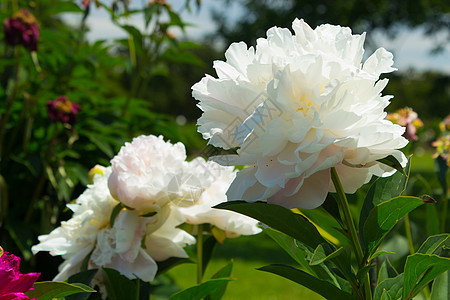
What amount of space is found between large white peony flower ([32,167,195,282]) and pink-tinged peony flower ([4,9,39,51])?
3.61ft

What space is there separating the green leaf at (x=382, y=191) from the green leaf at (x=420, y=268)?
105mm

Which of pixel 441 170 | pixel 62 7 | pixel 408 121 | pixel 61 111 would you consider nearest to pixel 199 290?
pixel 441 170

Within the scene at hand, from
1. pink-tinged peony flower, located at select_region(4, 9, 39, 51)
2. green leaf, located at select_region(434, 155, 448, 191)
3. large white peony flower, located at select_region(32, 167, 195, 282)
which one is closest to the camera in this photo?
large white peony flower, located at select_region(32, 167, 195, 282)

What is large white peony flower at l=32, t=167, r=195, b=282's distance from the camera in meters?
0.92

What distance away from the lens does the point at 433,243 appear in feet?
2.25

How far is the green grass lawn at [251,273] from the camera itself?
368 cm

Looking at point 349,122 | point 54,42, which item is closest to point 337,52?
point 349,122

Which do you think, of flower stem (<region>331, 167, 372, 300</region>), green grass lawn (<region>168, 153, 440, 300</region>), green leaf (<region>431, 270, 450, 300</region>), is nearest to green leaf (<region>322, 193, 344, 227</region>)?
flower stem (<region>331, 167, 372, 300</region>)

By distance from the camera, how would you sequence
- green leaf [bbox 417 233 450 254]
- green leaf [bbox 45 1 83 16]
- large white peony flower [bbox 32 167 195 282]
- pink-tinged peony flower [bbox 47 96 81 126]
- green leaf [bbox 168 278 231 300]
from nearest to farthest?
green leaf [bbox 417 233 450 254] < green leaf [bbox 168 278 231 300] < large white peony flower [bbox 32 167 195 282] < pink-tinged peony flower [bbox 47 96 81 126] < green leaf [bbox 45 1 83 16]

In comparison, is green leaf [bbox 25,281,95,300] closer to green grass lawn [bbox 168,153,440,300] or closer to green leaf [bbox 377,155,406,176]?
green leaf [bbox 377,155,406,176]

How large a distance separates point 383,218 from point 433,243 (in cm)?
9

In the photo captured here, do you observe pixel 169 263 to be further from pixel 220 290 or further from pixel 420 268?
pixel 420 268

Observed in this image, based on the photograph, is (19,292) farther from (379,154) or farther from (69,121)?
(69,121)

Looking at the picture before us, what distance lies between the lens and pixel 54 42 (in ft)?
7.73
